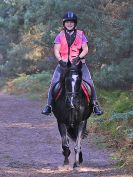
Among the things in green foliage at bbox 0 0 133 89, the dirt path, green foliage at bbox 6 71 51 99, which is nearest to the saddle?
the dirt path

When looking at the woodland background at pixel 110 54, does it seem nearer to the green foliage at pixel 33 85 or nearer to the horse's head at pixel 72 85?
the horse's head at pixel 72 85

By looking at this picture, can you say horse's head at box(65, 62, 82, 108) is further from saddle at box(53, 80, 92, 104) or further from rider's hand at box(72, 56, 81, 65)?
saddle at box(53, 80, 92, 104)

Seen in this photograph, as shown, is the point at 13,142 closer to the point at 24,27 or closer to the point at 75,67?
the point at 75,67

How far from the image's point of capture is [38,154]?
11.6 m

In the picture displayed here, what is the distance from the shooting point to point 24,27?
3784 cm

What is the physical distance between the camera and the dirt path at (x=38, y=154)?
29.5ft

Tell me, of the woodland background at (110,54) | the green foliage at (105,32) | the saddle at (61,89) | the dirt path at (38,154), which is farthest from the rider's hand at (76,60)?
the green foliage at (105,32)

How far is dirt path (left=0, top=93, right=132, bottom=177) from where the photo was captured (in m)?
8.98

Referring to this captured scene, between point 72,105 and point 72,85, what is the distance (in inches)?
14.8

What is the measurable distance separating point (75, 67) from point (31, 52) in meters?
27.4

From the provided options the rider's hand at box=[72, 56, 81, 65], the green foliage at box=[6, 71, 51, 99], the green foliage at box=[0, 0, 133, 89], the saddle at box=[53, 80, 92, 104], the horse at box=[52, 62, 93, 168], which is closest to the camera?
the horse at box=[52, 62, 93, 168]

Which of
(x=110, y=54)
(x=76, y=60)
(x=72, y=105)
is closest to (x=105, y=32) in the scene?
(x=110, y=54)

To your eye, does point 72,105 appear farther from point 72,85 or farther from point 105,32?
point 105,32

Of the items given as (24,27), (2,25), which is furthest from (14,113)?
(2,25)
